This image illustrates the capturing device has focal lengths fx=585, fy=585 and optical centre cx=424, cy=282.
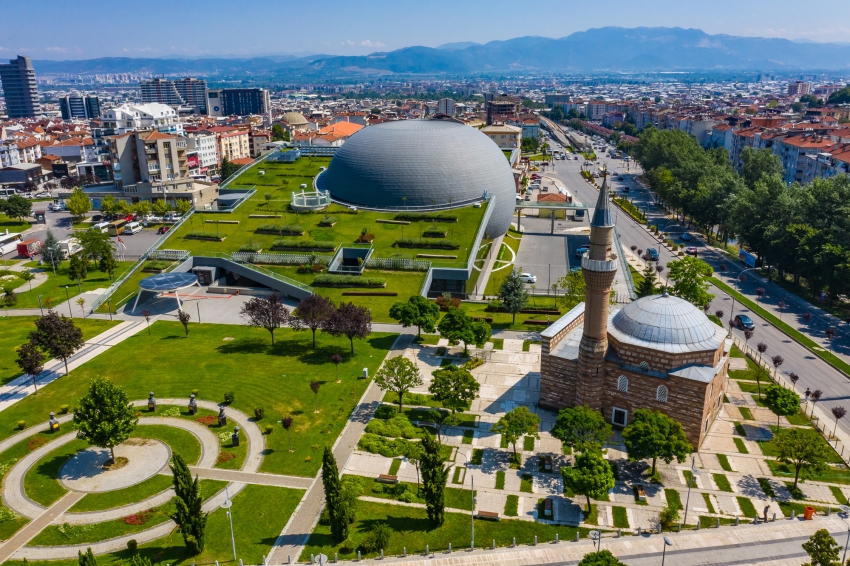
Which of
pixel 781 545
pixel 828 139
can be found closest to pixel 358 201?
pixel 781 545

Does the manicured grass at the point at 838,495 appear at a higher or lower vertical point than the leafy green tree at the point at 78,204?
lower

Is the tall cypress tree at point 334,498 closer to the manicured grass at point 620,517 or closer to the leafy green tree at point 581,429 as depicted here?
the leafy green tree at point 581,429

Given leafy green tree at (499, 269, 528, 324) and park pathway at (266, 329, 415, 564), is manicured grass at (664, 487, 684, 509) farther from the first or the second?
leafy green tree at (499, 269, 528, 324)

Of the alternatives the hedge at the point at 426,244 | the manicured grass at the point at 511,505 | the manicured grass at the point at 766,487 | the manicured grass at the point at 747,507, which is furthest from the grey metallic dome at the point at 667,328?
the hedge at the point at 426,244

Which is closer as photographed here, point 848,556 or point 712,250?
point 848,556

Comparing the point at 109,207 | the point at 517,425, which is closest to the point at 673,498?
the point at 517,425

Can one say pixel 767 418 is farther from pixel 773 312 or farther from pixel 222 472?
pixel 222 472

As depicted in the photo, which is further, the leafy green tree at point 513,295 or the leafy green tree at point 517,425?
the leafy green tree at point 513,295
